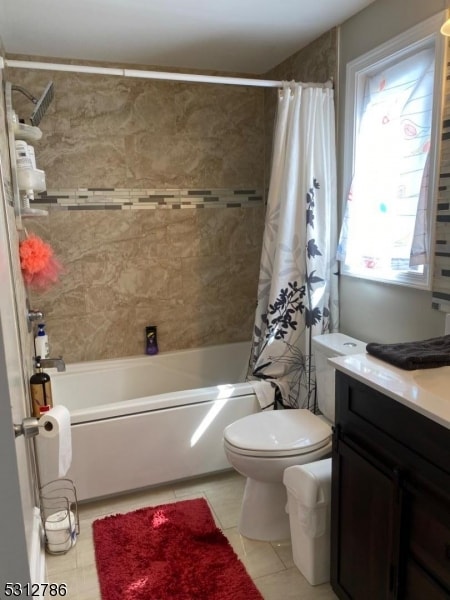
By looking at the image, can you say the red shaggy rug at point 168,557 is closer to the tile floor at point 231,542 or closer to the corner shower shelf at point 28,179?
the tile floor at point 231,542

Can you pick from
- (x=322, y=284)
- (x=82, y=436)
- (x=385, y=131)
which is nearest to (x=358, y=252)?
(x=322, y=284)

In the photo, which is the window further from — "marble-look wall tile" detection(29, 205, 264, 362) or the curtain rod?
"marble-look wall tile" detection(29, 205, 264, 362)

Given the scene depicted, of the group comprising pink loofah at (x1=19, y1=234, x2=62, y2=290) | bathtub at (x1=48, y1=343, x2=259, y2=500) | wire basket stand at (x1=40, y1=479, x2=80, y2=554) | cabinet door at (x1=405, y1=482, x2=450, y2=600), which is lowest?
wire basket stand at (x1=40, y1=479, x2=80, y2=554)

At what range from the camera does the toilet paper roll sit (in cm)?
136

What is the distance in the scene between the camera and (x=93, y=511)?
223 cm

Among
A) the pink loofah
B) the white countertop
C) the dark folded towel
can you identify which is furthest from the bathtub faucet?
the dark folded towel

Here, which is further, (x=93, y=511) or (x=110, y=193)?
(x=110, y=193)

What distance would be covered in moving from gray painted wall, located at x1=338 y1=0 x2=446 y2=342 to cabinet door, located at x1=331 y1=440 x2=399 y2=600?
2.40 feet

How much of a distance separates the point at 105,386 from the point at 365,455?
1947 mm

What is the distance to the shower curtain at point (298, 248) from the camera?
2.31 metres

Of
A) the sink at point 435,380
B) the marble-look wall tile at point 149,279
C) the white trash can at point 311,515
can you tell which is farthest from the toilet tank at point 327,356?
the marble-look wall tile at point 149,279

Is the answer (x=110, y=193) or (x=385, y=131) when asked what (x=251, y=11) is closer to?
(x=385, y=131)

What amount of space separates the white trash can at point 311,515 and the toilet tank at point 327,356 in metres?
0.45

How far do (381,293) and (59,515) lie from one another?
179 cm
